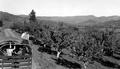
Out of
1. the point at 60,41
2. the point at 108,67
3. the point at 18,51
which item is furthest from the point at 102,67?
the point at 18,51

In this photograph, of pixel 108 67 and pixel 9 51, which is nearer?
pixel 9 51

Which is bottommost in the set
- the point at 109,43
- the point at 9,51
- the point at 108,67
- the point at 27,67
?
the point at 108,67

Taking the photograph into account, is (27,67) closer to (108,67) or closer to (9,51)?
(9,51)

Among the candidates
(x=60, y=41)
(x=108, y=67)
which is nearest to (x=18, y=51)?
(x=60, y=41)

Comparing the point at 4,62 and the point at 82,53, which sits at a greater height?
the point at 4,62

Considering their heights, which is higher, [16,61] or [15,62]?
[16,61]

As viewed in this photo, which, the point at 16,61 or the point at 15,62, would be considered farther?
the point at 15,62

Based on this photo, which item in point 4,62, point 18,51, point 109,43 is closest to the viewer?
point 4,62

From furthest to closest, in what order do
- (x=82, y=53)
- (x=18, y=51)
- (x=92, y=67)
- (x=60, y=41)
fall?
(x=60, y=41), (x=92, y=67), (x=82, y=53), (x=18, y=51)

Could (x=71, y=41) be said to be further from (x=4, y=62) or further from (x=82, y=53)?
(x=4, y=62)
